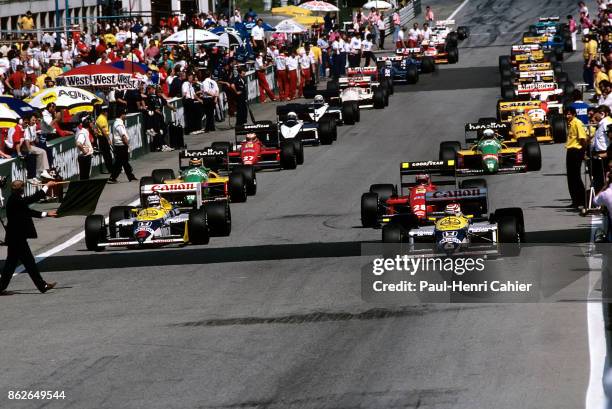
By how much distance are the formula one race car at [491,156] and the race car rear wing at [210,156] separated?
15.6 feet

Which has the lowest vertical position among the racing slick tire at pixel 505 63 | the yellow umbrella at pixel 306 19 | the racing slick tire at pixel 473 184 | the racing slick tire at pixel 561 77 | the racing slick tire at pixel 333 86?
the racing slick tire at pixel 473 184

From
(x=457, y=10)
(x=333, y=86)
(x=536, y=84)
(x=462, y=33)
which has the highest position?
(x=457, y=10)

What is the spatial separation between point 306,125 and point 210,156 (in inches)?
294

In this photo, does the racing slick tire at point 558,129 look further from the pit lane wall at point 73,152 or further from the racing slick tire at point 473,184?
the racing slick tire at point 473,184

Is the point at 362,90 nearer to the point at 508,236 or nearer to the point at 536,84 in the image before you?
the point at 536,84

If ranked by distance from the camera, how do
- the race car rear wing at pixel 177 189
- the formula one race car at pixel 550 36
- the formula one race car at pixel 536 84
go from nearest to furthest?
the race car rear wing at pixel 177 189
the formula one race car at pixel 536 84
the formula one race car at pixel 550 36

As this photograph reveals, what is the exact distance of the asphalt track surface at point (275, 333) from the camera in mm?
12617

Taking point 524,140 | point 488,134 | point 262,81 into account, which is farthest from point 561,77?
point 488,134

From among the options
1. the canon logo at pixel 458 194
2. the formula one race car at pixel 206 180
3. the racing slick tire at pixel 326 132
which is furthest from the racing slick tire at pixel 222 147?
the canon logo at pixel 458 194

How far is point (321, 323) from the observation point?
52.1 feet

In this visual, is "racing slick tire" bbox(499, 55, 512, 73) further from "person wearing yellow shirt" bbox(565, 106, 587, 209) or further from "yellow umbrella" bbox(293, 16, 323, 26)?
"person wearing yellow shirt" bbox(565, 106, 587, 209)

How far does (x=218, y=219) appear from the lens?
2323 centimetres

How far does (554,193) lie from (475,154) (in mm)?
3145

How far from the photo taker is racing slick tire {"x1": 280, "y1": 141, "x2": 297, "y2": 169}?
32.1 m
